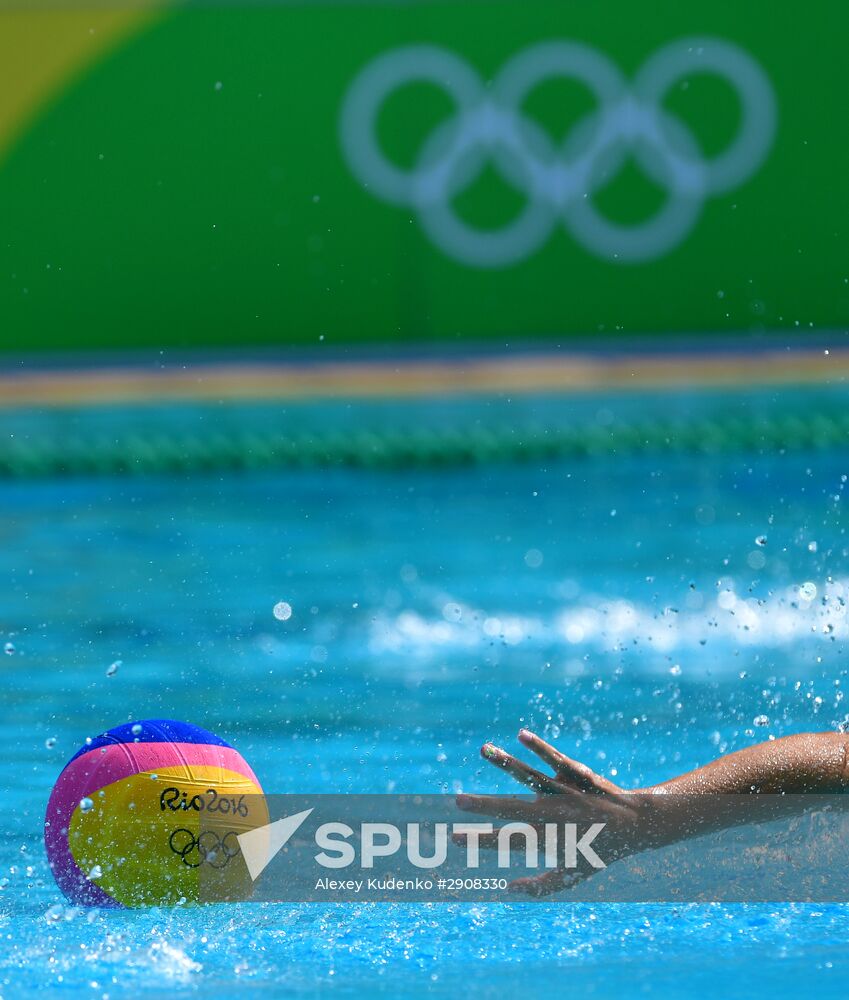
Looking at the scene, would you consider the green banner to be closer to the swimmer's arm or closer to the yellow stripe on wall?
the yellow stripe on wall

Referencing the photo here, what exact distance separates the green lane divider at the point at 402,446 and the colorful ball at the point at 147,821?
4241mm

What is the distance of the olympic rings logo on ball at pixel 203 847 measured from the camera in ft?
5.74

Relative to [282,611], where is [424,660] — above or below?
below

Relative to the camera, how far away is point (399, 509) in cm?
543

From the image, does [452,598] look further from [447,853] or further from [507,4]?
[507,4]

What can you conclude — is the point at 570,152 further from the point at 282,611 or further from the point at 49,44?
the point at 282,611

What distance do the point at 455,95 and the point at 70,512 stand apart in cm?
324

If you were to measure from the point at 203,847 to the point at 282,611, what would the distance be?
228 centimetres

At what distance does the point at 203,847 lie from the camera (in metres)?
1.76

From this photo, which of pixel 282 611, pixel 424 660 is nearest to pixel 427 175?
pixel 282 611

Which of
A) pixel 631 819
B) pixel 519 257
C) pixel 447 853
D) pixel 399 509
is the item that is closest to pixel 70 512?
pixel 399 509

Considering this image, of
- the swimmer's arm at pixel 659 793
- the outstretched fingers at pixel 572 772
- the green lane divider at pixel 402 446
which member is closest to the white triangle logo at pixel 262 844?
the swimmer's arm at pixel 659 793

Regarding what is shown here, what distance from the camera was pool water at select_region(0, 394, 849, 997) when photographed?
175 centimetres

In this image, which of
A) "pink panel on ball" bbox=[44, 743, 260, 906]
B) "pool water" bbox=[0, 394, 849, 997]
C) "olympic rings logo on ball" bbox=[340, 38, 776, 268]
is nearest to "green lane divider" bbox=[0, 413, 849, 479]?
"pool water" bbox=[0, 394, 849, 997]
